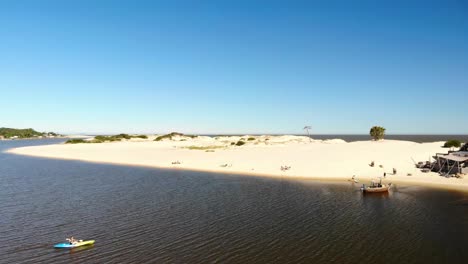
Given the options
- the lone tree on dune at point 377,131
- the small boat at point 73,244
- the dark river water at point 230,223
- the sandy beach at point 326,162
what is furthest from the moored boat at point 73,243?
the lone tree on dune at point 377,131

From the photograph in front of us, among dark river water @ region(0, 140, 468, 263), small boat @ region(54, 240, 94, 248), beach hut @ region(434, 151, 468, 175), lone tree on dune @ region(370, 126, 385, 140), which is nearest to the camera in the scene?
dark river water @ region(0, 140, 468, 263)

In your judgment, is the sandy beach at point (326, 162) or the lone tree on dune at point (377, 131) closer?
the sandy beach at point (326, 162)

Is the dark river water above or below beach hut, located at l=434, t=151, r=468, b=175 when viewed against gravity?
below

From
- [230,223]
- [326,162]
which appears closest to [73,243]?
[230,223]

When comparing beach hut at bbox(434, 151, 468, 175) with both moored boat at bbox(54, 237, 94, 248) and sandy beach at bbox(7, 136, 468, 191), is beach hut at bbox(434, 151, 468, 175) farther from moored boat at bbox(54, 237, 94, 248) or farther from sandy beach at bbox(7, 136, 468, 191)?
moored boat at bbox(54, 237, 94, 248)

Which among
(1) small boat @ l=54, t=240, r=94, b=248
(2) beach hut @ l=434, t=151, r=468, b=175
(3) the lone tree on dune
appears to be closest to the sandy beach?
(2) beach hut @ l=434, t=151, r=468, b=175

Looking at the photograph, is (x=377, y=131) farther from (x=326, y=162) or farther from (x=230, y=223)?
(x=230, y=223)

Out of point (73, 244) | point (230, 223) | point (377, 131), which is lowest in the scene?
point (73, 244)

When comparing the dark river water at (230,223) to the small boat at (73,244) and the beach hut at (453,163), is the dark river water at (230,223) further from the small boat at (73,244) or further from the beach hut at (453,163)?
the beach hut at (453,163)

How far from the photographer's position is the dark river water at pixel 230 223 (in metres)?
27.6

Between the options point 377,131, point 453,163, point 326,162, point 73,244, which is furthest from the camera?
point 377,131

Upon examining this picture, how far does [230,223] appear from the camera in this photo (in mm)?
36188

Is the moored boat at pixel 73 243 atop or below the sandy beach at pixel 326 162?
below

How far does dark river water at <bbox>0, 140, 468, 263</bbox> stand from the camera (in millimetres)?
27595
